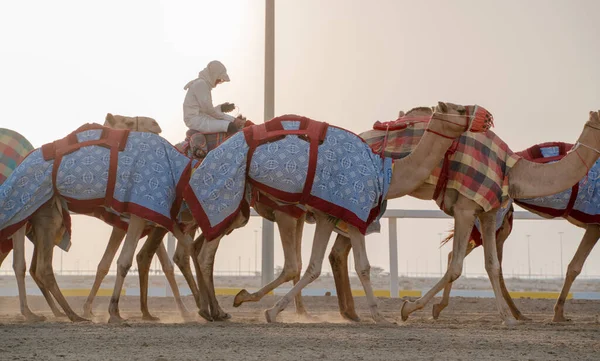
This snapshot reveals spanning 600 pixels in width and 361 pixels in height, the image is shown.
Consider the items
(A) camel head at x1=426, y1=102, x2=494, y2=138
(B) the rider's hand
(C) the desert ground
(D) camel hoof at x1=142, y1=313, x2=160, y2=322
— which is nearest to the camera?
(C) the desert ground

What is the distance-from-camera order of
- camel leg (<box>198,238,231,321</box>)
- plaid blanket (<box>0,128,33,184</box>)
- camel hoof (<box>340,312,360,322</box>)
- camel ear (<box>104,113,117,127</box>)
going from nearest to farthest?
camel leg (<box>198,238,231,321</box>), camel hoof (<box>340,312,360,322</box>), plaid blanket (<box>0,128,33,184</box>), camel ear (<box>104,113,117,127</box>)

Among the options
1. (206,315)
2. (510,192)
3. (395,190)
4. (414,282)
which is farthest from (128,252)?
(414,282)

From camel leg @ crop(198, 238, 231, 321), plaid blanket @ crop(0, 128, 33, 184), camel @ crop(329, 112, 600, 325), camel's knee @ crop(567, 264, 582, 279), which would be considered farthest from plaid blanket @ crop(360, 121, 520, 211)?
plaid blanket @ crop(0, 128, 33, 184)

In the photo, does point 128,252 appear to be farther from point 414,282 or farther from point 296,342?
point 414,282

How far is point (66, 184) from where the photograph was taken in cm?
1150

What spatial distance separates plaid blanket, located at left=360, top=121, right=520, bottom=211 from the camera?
1155 cm

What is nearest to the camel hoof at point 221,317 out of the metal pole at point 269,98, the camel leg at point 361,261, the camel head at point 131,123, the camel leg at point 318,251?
the camel leg at point 318,251

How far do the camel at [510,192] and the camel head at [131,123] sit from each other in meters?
3.32

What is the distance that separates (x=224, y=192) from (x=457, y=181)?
7.84 ft

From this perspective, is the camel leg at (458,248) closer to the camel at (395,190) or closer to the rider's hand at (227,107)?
the camel at (395,190)

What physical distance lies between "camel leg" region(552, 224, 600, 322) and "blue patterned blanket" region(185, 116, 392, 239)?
9.36 ft

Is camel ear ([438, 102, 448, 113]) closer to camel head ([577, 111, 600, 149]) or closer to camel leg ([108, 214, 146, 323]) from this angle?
camel head ([577, 111, 600, 149])

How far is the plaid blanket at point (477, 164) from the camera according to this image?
1155 cm

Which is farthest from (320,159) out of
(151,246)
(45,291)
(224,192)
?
(45,291)
